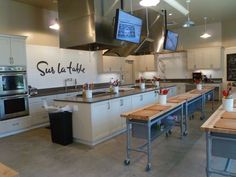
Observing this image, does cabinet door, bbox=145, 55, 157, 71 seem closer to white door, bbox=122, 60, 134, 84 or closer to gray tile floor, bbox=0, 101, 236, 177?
white door, bbox=122, 60, 134, 84

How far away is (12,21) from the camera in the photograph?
18.2ft

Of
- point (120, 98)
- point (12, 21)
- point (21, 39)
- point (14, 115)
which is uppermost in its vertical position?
point (12, 21)

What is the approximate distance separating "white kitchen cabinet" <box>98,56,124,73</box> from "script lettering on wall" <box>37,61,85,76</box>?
85 centimetres

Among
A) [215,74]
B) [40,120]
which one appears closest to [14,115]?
[40,120]

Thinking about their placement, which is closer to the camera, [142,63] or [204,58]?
[204,58]

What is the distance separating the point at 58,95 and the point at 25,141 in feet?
5.88

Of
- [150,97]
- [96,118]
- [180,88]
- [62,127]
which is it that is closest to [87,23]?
[96,118]

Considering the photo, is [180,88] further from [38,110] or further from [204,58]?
[38,110]

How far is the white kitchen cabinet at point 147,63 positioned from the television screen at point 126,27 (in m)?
5.60

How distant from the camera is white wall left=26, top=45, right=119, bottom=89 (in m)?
5.96

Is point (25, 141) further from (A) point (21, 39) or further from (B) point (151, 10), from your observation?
(B) point (151, 10)

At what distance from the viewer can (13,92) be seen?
496cm

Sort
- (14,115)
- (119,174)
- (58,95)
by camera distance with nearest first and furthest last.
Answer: (119,174), (14,115), (58,95)

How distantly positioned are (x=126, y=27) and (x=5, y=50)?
9.77 ft
